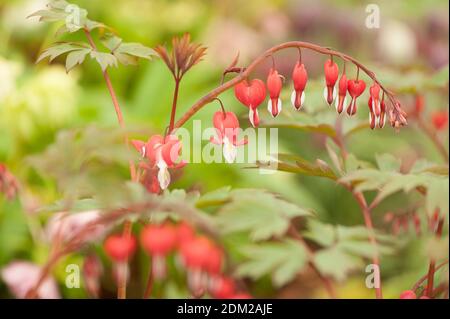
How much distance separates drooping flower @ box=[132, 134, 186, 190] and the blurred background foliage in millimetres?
1312

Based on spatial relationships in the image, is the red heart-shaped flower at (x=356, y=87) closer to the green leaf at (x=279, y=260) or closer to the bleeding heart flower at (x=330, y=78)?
the bleeding heart flower at (x=330, y=78)

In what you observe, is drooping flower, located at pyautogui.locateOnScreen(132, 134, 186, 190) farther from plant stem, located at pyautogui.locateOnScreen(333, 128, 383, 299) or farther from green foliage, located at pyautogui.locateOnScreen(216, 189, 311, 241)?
plant stem, located at pyautogui.locateOnScreen(333, 128, 383, 299)

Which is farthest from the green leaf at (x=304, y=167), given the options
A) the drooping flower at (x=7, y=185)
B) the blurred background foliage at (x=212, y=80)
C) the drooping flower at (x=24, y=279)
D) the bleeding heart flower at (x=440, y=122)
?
the blurred background foliage at (x=212, y=80)

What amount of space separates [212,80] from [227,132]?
2.49 metres

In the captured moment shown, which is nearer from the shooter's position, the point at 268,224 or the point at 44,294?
the point at 268,224

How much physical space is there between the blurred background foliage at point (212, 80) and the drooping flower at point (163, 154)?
1.31 metres

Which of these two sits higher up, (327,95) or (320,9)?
(320,9)

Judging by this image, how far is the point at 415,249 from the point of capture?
247 centimetres

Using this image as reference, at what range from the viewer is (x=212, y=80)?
3.42 m

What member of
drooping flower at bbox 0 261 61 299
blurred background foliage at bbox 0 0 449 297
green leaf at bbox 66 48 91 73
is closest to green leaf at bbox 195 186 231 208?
green leaf at bbox 66 48 91 73

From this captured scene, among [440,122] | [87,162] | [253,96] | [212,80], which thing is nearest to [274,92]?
[253,96]
